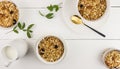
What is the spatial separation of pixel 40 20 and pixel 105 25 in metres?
0.25

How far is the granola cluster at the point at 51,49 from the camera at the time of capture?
3.34 ft

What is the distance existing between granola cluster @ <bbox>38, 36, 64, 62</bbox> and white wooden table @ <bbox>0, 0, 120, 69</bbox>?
0.04 meters

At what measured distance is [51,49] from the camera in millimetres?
1019

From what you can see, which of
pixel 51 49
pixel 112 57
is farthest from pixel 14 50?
pixel 112 57

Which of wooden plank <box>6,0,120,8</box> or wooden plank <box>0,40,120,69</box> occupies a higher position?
wooden plank <box>6,0,120,8</box>

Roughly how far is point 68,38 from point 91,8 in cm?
14

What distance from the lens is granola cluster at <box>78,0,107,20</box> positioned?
40.4 inches

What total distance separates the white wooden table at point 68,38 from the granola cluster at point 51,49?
4 centimetres

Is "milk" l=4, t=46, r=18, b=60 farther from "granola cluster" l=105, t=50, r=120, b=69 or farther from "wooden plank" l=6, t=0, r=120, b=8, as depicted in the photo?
"granola cluster" l=105, t=50, r=120, b=69

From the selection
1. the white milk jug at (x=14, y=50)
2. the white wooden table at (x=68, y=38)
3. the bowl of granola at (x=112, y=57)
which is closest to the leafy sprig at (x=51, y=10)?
the white wooden table at (x=68, y=38)

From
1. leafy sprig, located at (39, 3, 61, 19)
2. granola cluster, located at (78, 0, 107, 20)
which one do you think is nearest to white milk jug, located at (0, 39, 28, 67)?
leafy sprig, located at (39, 3, 61, 19)

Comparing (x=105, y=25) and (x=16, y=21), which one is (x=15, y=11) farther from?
(x=105, y=25)

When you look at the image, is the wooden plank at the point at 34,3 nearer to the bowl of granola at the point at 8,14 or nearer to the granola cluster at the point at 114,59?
the bowl of granola at the point at 8,14

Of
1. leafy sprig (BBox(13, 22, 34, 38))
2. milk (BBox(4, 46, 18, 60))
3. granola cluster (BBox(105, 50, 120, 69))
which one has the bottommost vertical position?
granola cluster (BBox(105, 50, 120, 69))
